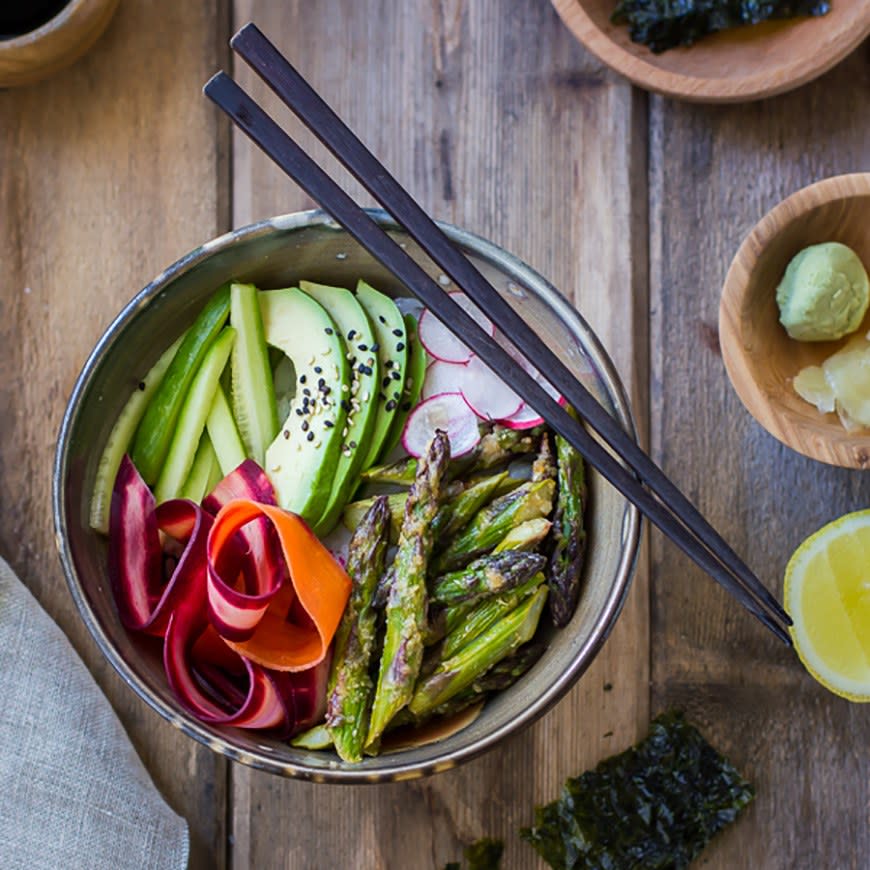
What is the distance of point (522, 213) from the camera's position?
192 centimetres

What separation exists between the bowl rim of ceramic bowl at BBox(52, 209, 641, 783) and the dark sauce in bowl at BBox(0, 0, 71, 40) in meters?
0.59

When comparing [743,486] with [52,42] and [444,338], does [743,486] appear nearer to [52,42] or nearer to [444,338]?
[444,338]

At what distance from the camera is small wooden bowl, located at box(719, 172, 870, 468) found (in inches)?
68.5

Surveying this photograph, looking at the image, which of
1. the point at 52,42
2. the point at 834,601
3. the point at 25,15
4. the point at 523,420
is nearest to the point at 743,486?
the point at 834,601

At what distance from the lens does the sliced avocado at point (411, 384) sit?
1707 millimetres

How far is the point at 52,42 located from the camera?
5.85 feet

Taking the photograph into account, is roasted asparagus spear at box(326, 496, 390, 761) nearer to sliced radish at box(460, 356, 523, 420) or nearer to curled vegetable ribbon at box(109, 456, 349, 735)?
curled vegetable ribbon at box(109, 456, 349, 735)

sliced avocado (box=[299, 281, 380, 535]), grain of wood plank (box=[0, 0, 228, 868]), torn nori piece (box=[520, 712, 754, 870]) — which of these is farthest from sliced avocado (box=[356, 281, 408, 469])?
torn nori piece (box=[520, 712, 754, 870])

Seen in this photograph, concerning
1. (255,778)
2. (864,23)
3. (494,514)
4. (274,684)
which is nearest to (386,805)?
(255,778)

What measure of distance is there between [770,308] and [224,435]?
866 mm

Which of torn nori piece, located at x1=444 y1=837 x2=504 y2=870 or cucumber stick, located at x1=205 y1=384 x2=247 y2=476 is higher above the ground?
cucumber stick, located at x1=205 y1=384 x2=247 y2=476

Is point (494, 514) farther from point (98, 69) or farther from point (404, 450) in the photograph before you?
point (98, 69)

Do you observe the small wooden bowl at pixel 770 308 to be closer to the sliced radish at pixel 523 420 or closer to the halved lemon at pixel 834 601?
the halved lemon at pixel 834 601

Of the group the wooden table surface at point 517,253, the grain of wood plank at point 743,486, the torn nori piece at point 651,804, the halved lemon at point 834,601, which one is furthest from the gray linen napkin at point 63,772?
the halved lemon at point 834,601
